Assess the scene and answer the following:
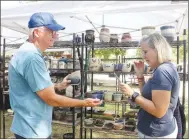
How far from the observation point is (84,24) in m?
4.44

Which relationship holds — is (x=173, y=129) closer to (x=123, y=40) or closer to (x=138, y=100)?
(x=138, y=100)

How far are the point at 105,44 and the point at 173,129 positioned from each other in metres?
1.75

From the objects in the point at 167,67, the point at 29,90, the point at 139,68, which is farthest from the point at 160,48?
the point at 29,90

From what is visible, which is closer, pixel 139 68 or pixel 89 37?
pixel 139 68

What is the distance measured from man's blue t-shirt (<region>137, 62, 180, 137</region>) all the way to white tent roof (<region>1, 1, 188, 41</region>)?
1874 millimetres

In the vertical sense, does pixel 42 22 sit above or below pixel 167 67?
above

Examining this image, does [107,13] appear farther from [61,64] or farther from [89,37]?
[61,64]

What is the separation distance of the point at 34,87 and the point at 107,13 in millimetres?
2298

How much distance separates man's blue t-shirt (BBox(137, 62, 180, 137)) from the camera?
52.7 inches

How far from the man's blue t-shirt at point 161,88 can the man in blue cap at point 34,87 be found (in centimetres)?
42

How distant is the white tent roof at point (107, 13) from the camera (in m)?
3.08

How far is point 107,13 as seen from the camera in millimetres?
3307

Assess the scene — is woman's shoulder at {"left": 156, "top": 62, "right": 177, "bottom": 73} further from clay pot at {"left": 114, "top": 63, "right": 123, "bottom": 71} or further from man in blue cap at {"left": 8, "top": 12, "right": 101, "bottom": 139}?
clay pot at {"left": 114, "top": 63, "right": 123, "bottom": 71}

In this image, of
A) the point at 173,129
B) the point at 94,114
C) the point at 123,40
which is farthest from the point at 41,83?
the point at 94,114
